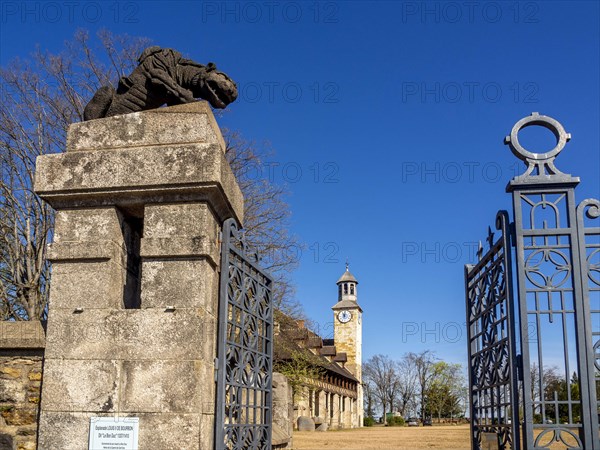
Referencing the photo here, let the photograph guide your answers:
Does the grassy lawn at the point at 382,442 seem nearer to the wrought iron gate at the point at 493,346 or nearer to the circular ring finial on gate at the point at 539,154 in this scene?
the wrought iron gate at the point at 493,346

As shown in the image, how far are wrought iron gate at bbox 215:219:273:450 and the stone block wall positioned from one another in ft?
4.39

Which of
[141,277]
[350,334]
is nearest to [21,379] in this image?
[141,277]

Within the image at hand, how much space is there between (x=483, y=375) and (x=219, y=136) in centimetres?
292

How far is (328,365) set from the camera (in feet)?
164

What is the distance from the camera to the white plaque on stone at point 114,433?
12.7ft

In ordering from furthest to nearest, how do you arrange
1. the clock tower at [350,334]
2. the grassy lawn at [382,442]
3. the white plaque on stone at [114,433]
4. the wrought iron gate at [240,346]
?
the clock tower at [350,334]
the grassy lawn at [382,442]
the wrought iron gate at [240,346]
the white plaque on stone at [114,433]

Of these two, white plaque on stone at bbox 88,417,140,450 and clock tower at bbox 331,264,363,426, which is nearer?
white plaque on stone at bbox 88,417,140,450

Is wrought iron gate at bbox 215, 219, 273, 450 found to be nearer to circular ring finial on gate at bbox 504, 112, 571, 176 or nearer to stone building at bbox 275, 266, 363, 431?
circular ring finial on gate at bbox 504, 112, 571, 176

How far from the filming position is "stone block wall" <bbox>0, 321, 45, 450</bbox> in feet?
14.5

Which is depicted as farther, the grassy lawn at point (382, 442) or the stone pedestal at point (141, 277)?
the grassy lawn at point (382, 442)

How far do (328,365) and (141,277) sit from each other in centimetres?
4705

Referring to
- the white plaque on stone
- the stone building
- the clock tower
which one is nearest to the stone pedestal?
the white plaque on stone

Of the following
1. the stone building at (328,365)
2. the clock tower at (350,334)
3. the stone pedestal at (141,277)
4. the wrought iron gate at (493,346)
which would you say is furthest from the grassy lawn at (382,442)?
the clock tower at (350,334)

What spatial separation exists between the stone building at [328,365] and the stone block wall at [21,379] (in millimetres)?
15289
